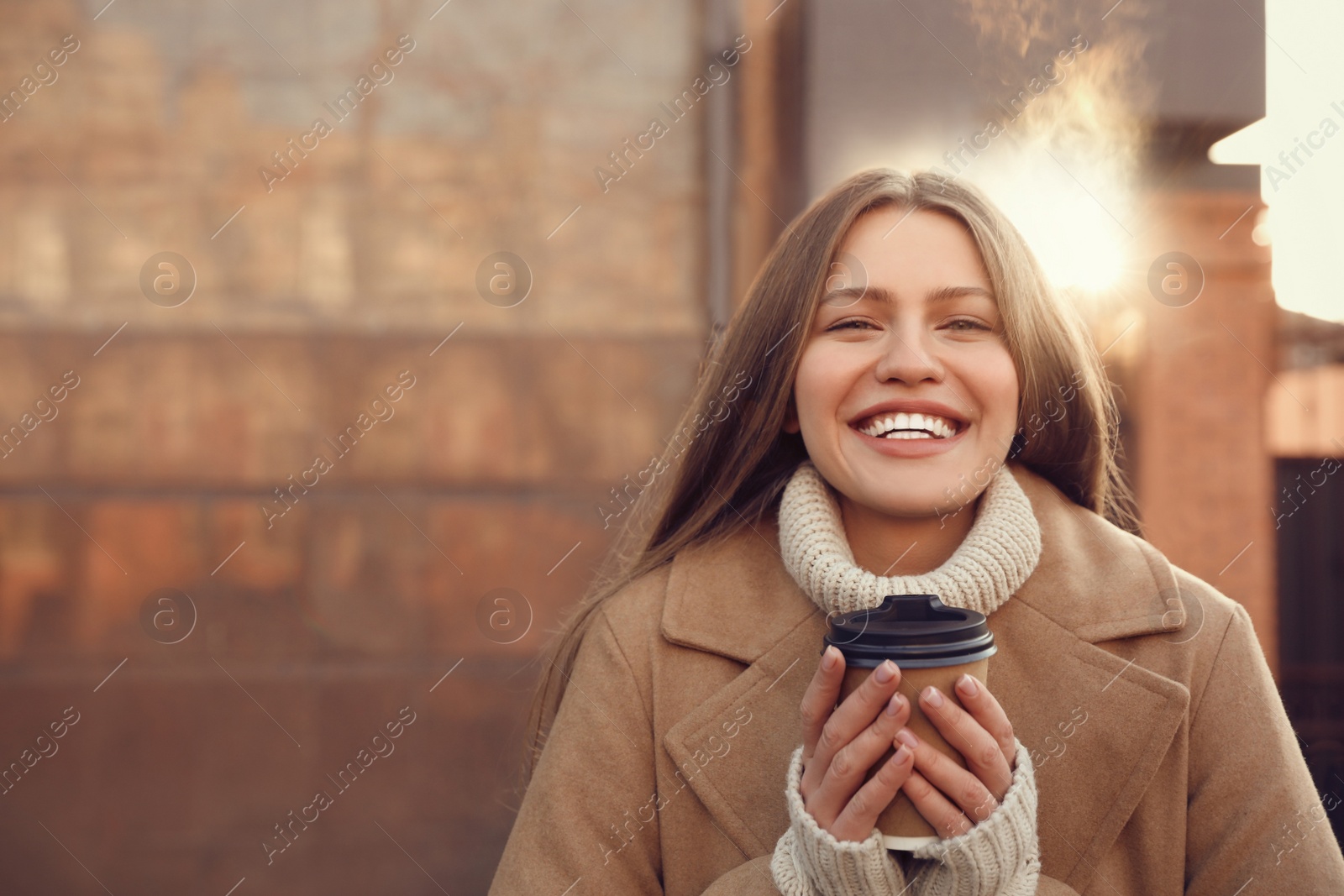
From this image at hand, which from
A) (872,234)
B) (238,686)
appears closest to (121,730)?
(238,686)

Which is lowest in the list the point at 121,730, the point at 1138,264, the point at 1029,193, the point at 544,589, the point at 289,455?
the point at 121,730

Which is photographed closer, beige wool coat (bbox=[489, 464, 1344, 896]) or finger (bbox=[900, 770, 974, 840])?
finger (bbox=[900, 770, 974, 840])

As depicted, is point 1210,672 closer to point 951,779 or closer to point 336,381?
point 951,779

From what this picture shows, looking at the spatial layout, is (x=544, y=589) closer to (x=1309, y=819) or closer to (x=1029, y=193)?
(x=1029, y=193)

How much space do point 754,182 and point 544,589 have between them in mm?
1716

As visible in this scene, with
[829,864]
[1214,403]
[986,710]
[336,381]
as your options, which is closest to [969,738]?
[986,710]

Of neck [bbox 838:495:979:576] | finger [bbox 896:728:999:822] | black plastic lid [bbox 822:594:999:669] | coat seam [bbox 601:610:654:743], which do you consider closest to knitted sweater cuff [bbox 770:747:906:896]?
finger [bbox 896:728:999:822]

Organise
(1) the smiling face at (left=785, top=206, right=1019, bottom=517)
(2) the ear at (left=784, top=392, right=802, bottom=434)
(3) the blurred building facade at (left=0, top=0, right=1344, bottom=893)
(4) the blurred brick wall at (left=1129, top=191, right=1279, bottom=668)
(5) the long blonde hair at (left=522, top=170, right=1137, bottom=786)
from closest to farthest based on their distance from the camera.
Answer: (1) the smiling face at (left=785, top=206, right=1019, bottom=517) < (5) the long blonde hair at (left=522, top=170, right=1137, bottom=786) < (2) the ear at (left=784, top=392, right=802, bottom=434) < (4) the blurred brick wall at (left=1129, top=191, right=1279, bottom=668) < (3) the blurred building facade at (left=0, top=0, right=1344, bottom=893)

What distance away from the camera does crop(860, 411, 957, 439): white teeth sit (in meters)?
1.59

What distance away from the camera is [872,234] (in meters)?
1.70

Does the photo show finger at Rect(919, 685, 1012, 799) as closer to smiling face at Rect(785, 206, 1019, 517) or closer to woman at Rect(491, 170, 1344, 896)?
woman at Rect(491, 170, 1344, 896)

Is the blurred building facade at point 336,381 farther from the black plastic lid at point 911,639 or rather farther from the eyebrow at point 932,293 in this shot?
the black plastic lid at point 911,639

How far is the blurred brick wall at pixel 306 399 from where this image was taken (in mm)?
3727

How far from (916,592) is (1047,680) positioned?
0.92 feet
